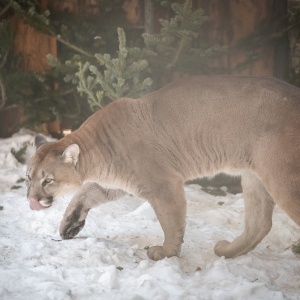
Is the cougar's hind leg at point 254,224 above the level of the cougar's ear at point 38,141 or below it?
below

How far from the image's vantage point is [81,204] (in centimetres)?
469

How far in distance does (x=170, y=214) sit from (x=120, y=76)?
5.72ft

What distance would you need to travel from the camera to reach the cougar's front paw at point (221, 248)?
4443 mm

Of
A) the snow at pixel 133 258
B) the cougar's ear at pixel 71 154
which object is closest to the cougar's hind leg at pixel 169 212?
the snow at pixel 133 258

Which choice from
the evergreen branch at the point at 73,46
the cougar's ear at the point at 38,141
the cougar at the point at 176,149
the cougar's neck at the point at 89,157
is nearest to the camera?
the cougar at the point at 176,149

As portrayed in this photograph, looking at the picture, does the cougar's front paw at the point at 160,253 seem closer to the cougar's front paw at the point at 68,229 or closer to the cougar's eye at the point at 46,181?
the cougar's front paw at the point at 68,229

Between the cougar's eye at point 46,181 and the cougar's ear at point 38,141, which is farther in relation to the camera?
the cougar's ear at point 38,141

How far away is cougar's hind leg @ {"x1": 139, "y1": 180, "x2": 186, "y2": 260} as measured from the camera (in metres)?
4.24

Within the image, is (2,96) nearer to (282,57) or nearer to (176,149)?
(176,149)

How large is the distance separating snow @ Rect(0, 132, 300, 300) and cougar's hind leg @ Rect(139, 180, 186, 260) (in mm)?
109

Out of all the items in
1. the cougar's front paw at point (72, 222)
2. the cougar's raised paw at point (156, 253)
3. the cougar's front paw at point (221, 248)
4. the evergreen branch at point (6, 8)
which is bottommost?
the cougar's front paw at point (221, 248)

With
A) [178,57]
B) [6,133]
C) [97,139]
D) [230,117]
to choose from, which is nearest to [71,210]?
[97,139]

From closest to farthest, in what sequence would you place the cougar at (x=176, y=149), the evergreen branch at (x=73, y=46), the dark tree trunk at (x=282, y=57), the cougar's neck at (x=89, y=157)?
Answer: the cougar at (x=176, y=149)
the cougar's neck at (x=89, y=157)
the evergreen branch at (x=73, y=46)
the dark tree trunk at (x=282, y=57)

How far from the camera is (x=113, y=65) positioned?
536 cm
